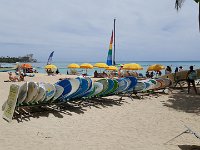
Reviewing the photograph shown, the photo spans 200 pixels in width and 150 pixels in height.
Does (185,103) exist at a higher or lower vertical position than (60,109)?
lower

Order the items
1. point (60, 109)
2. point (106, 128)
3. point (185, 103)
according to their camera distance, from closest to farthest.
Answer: point (106, 128)
point (60, 109)
point (185, 103)

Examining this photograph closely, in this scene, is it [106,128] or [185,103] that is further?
[185,103]

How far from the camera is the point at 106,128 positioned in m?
7.44

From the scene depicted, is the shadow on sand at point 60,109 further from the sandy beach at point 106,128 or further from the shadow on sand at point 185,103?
the shadow on sand at point 185,103

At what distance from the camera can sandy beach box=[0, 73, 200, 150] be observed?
19.7 feet

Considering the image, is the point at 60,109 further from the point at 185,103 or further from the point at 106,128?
the point at 185,103

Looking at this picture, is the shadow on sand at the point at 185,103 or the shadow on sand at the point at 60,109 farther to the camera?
the shadow on sand at the point at 185,103

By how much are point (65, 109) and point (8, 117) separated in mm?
2389

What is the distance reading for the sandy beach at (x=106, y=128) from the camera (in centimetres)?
601

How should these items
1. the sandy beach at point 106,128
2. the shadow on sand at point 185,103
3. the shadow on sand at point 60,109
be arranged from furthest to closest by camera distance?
the shadow on sand at point 185,103, the shadow on sand at point 60,109, the sandy beach at point 106,128

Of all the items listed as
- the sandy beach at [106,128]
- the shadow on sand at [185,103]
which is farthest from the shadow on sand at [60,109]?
the shadow on sand at [185,103]

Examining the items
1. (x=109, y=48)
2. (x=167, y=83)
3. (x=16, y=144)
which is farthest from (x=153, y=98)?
(x=109, y=48)

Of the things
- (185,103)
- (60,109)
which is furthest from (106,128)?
(185,103)

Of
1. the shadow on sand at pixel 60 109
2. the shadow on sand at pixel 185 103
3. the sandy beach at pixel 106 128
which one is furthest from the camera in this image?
the shadow on sand at pixel 185 103
